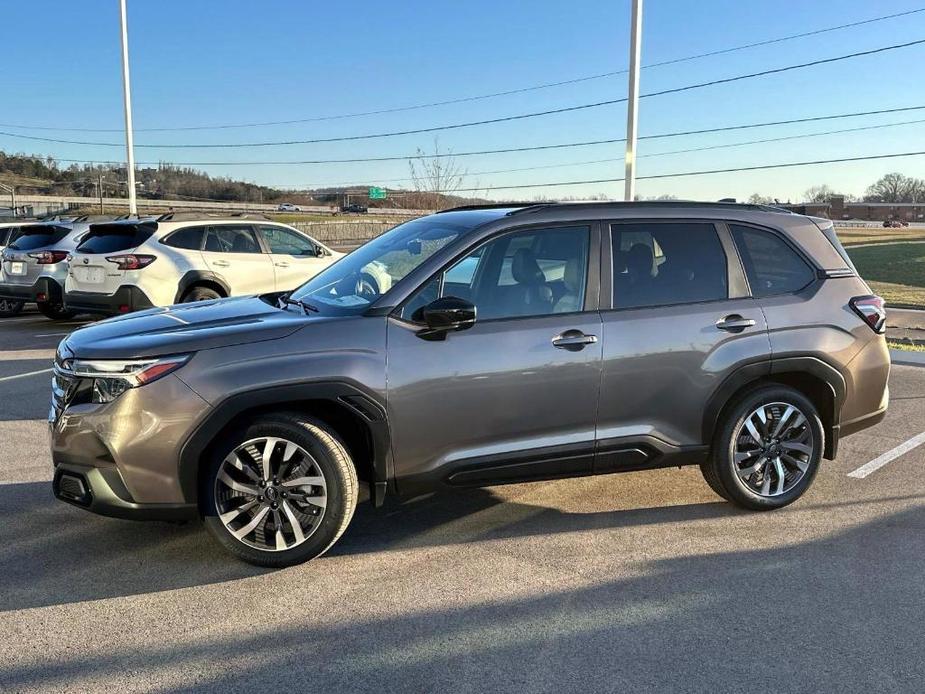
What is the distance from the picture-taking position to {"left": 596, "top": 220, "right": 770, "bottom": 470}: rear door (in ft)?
14.4

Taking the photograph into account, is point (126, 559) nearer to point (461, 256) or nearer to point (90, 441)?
point (90, 441)

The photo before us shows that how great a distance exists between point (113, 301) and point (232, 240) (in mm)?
1903

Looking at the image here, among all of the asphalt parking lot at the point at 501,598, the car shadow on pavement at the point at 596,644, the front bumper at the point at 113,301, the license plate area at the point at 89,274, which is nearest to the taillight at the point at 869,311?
the asphalt parking lot at the point at 501,598

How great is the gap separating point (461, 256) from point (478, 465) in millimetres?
1116

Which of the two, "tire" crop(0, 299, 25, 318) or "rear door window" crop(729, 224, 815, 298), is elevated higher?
"rear door window" crop(729, 224, 815, 298)

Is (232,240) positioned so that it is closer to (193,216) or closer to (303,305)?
(193,216)

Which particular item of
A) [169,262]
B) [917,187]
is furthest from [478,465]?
[917,187]

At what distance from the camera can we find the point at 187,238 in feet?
36.5

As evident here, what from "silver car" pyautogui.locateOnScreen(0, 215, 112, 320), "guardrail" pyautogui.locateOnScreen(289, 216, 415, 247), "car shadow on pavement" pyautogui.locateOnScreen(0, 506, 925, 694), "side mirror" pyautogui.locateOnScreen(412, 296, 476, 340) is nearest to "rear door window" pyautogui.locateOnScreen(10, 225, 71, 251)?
"silver car" pyautogui.locateOnScreen(0, 215, 112, 320)

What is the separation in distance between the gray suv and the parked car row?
6255 millimetres

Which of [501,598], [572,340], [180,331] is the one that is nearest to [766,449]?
[572,340]

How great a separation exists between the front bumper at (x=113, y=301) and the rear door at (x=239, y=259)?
108cm

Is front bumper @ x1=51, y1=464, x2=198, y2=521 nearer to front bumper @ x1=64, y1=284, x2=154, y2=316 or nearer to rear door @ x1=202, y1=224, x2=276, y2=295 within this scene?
front bumper @ x1=64, y1=284, x2=154, y2=316

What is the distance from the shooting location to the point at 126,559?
4.10 meters
